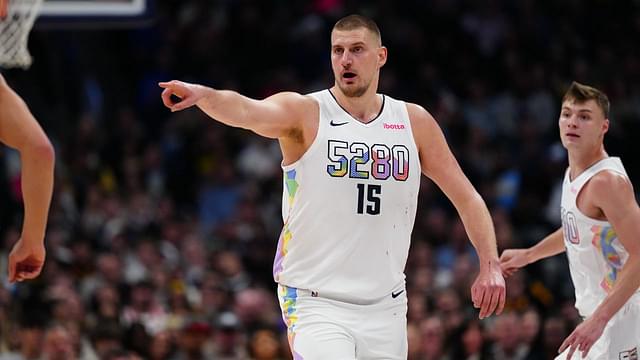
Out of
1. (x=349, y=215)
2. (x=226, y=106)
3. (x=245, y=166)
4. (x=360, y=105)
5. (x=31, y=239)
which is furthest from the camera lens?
(x=245, y=166)

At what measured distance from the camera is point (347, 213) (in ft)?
22.7

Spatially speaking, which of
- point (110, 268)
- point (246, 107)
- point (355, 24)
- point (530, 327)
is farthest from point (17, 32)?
point (530, 327)

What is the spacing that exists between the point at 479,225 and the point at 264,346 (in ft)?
15.8

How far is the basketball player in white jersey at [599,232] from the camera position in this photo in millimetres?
7215

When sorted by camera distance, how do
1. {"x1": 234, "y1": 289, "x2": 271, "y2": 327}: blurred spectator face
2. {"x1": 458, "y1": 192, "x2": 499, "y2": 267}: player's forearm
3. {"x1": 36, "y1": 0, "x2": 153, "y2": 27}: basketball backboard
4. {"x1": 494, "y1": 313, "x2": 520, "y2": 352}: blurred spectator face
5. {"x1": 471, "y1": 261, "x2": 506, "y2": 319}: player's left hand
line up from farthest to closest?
{"x1": 234, "y1": 289, "x2": 271, "y2": 327}: blurred spectator face → {"x1": 494, "y1": 313, "x2": 520, "y2": 352}: blurred spectator face → {"x1": 36, "y1": 0, "x2": 153, "y2": 27}: basketball backboard → {"x1": 458, "y1": 192, "x2": 499, "y2": 267}: player's forearm → {"x1": 471, "y1": 261, "x2": 506, "y2": 319}: player's left hand

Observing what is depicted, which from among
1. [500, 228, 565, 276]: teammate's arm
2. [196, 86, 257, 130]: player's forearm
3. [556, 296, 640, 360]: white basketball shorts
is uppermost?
[196, 86, 257, 130]: player's forearm

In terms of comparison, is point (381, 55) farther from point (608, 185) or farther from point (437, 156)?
point (608, 185)

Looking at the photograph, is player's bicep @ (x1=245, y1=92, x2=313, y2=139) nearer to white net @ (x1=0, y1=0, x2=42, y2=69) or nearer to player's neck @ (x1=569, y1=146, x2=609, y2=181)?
player's neck @ (x1=569, y1=146, x2=609, y2=181)

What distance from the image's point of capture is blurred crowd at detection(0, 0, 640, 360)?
39.4ft

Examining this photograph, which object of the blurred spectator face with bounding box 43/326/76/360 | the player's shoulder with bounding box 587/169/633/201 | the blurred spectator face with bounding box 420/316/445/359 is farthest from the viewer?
the blurred spectator face with bounding box 420/316/445/359

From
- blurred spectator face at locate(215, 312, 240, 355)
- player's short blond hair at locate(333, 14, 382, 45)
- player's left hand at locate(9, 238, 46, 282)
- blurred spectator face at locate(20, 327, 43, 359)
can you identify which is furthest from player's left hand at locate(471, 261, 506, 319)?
blurred spectator face at locate(20, 327, 43, 359)

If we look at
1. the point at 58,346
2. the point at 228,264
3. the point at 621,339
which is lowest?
the point at 58,346

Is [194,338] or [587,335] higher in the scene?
[587,335]

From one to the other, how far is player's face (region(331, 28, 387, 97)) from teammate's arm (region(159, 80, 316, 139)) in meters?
0.25
